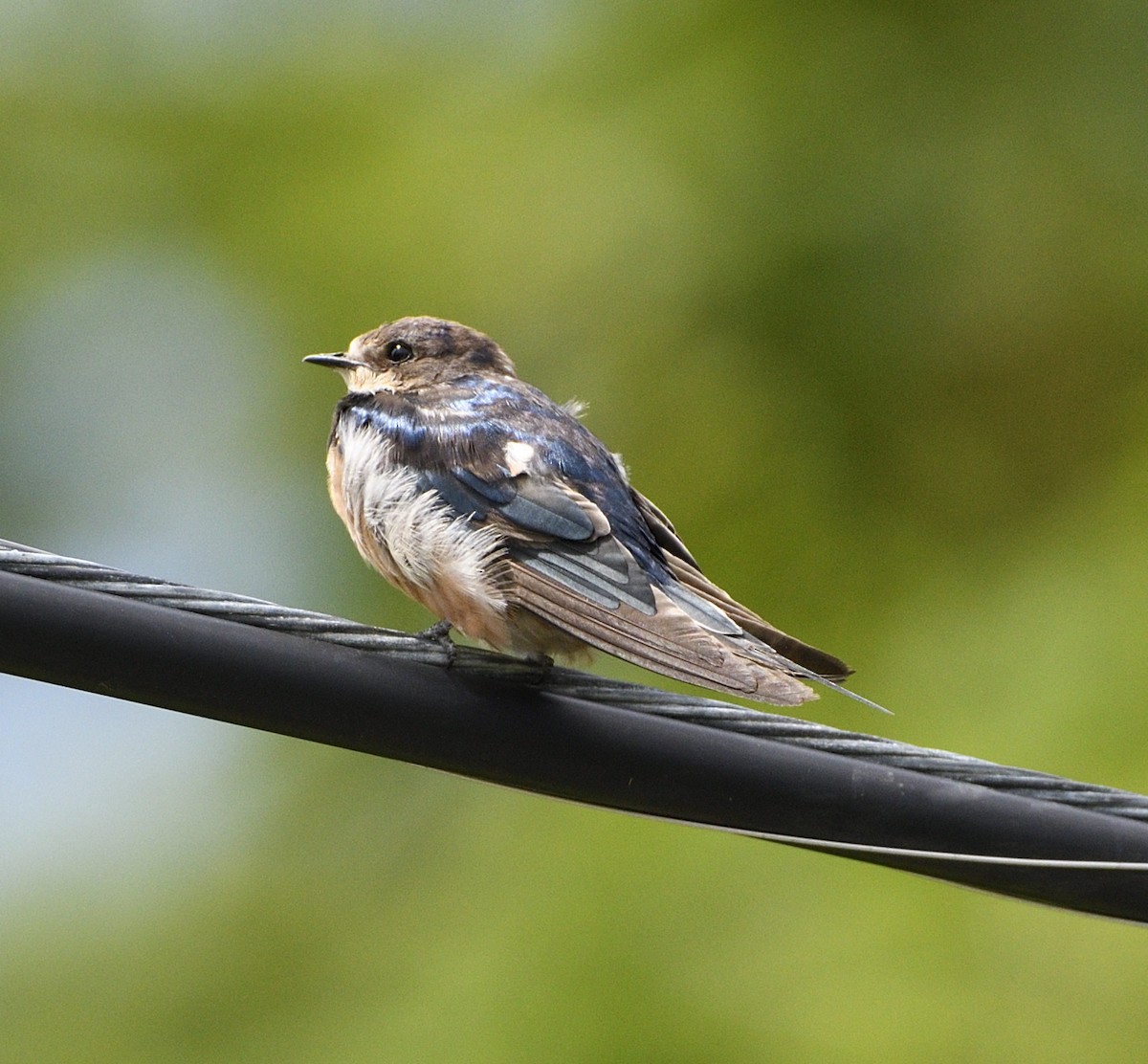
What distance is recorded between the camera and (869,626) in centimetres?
883

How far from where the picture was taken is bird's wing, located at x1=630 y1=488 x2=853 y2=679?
364 centimetres

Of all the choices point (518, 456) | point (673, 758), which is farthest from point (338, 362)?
point (673, 758)

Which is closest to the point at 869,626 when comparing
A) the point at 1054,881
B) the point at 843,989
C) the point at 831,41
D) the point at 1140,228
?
the point at 843,989

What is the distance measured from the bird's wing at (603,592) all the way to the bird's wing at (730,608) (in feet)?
0.14

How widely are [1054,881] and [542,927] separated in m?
4.94

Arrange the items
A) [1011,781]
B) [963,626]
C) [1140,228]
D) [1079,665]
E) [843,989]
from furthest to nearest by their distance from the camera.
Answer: [1140,228]
[963,626]
[1079,665]
[843,989]
[1011,781]

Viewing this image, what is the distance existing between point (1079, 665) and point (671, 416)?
8.56 ft

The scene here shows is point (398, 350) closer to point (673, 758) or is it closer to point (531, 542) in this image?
point (531, 542)

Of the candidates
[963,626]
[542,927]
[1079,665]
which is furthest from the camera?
[963,626]

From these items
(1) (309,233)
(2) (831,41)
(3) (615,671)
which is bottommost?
(3) (615,671)

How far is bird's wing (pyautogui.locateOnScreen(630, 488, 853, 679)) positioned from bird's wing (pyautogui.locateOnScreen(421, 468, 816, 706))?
0.14 feet

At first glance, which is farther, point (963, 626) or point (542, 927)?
point (963, 626)

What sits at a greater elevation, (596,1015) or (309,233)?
(309,233)

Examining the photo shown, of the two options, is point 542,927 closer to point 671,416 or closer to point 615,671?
point 615,671
